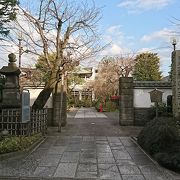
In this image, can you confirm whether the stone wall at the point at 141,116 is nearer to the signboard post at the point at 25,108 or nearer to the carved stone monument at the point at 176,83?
the carved stone monument at the point at 176,83

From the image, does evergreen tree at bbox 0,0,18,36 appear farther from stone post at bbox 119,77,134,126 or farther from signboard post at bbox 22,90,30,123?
stone post at bbox 119,77,134,126

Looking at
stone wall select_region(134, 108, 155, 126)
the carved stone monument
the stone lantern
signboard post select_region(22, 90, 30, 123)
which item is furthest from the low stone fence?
stone wall select_region(134, 108, 155, 126)

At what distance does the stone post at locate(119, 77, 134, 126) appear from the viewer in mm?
18062

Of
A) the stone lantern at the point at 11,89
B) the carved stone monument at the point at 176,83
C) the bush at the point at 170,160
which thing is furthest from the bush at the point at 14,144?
the carved stone monument at the point at 176,83

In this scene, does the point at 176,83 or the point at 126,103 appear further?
the point at 126,103

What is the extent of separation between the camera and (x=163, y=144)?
870 centimetres

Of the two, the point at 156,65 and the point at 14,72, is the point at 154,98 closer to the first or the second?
the point at 14,72

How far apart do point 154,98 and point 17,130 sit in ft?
20.2

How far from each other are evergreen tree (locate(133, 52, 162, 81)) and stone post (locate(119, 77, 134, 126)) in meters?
25.6

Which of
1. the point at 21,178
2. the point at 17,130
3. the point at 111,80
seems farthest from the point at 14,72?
the point at 111,80

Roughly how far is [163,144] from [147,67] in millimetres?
38381

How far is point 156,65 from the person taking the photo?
4806 centimetres

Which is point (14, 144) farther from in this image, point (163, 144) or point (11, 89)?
point (11, 89)

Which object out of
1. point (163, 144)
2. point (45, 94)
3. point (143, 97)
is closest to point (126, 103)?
point (143, 97)
